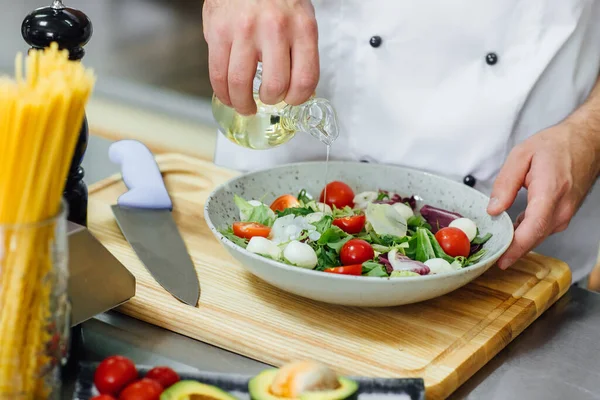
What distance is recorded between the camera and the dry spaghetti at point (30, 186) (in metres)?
0.62

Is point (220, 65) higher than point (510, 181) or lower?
higher

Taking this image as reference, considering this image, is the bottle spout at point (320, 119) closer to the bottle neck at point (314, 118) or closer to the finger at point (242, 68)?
the bottle neck at point (314, 118)

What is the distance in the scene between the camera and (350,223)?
1126 mm

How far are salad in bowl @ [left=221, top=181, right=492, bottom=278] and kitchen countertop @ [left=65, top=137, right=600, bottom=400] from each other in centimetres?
13

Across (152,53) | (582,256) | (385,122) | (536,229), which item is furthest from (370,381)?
(152,53)

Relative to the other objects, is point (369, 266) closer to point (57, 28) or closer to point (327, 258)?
point (327, 258)

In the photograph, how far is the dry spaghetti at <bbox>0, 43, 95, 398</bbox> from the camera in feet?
2.04

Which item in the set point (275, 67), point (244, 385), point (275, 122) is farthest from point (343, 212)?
point (244, 385)

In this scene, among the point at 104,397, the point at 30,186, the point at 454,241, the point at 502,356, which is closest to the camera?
the point at 30,186

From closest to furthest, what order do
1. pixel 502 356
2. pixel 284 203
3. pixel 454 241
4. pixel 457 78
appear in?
pixel 502 356
pixel 454 241
pixel 284 203
pixel 457 78

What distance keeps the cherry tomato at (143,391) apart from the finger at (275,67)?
0.40 meters

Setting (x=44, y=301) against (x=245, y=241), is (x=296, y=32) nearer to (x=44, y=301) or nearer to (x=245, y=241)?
(x=245, y=241)

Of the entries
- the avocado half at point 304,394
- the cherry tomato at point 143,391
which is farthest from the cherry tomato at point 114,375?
the avocado half at point 304,394

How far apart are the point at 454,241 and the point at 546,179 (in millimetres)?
163
